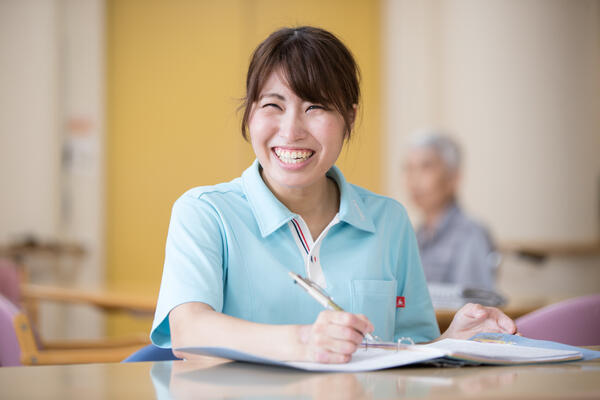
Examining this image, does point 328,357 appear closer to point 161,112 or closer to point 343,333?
point 343,333

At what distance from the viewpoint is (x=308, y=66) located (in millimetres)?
1332

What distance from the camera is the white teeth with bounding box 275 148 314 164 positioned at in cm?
139

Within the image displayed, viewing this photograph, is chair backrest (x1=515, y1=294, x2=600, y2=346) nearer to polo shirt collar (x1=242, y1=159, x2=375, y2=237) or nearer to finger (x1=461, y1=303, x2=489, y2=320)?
finger (x1=461, y1=303, x2=489, y2=320)

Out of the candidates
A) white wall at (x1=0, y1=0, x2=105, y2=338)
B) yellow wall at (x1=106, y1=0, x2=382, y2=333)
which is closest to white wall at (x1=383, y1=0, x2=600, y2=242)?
yellow wall at (x1=106, y1=0, x2=382, y2=333)

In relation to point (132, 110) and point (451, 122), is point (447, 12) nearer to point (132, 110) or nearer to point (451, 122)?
point (451, 122)

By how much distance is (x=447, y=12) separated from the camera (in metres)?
5.68

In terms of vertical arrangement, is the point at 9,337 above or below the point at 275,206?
below

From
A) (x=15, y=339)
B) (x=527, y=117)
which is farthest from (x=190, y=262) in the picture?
(x=527, y=117)

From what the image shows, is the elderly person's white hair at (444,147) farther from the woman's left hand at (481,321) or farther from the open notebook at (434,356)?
the open notebook at (434,356)

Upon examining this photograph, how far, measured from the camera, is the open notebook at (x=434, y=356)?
91 centimetres

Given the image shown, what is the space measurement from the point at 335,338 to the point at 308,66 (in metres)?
0.61

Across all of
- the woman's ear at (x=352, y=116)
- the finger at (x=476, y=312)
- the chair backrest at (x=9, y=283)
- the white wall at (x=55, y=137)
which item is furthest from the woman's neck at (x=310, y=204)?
the white wall at (x=55, y=137)

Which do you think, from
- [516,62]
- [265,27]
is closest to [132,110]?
[265,27]

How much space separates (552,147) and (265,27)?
8.91ft
